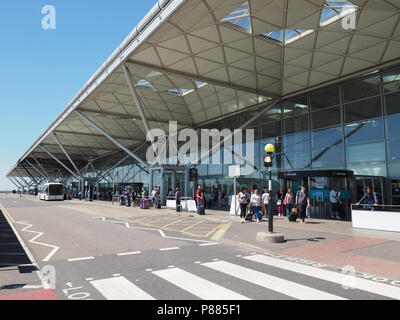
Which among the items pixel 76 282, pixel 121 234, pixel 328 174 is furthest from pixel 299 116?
pixel 76 282

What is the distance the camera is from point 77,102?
92.6ft

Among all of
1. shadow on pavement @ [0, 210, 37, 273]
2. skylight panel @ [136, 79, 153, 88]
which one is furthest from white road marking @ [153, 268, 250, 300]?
skylight panel @ [136, 79, 153, 88]

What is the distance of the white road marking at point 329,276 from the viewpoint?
489cm

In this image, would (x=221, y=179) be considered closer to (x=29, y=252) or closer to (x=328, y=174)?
(x=328, y=174)

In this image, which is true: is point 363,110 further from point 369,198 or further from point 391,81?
point 369,198

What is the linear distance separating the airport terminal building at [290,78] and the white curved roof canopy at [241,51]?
6 centimetres

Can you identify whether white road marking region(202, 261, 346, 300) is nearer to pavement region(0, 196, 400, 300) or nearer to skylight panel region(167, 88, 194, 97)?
pavement region(0, 196, 400, 300)

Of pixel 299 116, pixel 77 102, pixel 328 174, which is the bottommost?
pixel 328 174

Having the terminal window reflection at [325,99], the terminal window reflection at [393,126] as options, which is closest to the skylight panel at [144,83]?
the terminal window reflection at [325,99]

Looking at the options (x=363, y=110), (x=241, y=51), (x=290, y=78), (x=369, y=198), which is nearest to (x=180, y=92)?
(x=241, y=51)

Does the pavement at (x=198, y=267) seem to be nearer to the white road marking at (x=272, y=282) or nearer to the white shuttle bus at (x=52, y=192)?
the white road marking at (x=272, y=282)

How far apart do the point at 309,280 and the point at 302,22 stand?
1436 cm

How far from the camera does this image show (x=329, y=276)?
225 inches

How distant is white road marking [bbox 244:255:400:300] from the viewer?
16.0 feet
